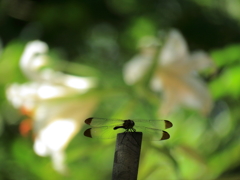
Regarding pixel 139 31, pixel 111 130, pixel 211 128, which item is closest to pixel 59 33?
pixel 139 31

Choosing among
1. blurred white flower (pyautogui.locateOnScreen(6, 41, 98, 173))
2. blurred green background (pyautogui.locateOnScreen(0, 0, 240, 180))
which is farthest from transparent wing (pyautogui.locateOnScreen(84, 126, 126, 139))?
blurred white flower (pyautogui.locateOnScreen(6, 41, 98, 173))

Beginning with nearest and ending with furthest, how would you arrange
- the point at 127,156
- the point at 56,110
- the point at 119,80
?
the point at 127,156 → the point at 56,110 → the point at 119,80

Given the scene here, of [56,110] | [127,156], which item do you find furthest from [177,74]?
[127,156]

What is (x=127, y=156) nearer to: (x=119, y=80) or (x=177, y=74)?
(x=177, y=74)

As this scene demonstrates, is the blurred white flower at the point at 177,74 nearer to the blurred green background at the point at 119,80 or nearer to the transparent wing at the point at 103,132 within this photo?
the blurred green background at the point at 119,80

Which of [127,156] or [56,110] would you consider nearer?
[127,156]

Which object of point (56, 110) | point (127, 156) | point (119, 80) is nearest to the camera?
point (127, 156)
